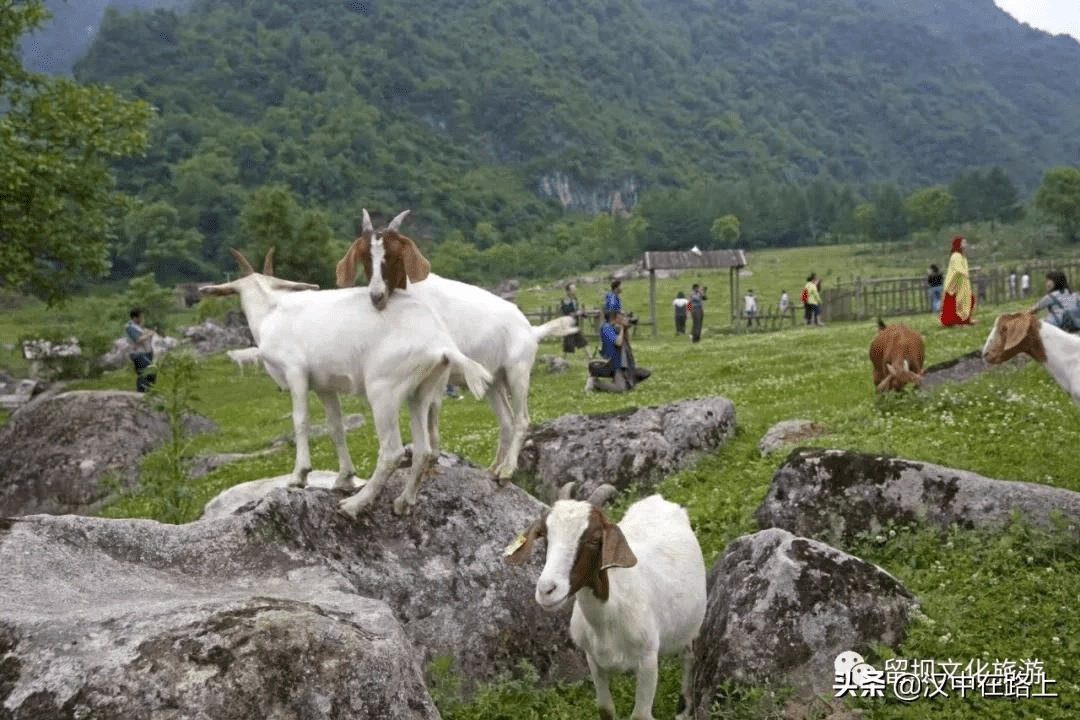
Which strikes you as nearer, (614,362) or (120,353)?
(614,362)

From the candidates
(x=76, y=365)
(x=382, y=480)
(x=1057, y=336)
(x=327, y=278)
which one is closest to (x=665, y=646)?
(x=382, y=480)

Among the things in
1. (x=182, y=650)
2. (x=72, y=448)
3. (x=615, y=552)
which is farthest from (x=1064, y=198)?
(x=182, y=650)

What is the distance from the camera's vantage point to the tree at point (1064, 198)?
88938 mm

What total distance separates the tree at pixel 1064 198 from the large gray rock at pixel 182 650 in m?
96.1

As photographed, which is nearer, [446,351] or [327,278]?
[446,351]

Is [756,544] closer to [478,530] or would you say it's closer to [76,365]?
[478,530]

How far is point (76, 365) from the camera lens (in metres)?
40.8

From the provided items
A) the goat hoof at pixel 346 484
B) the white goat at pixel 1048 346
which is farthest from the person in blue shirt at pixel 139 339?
the white goat at pixel 1048 346

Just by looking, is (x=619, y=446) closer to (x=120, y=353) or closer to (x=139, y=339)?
(x=139, y=339)

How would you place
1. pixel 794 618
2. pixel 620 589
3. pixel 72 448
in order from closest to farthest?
pixel 620 589 → pixel 794 618 → pixel 72 448

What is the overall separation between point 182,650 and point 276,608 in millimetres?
639

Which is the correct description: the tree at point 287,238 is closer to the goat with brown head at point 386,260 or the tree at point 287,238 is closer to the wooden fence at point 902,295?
the wooden fence at point 902,295

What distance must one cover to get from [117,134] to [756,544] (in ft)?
75.2

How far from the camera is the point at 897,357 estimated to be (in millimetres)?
16734
